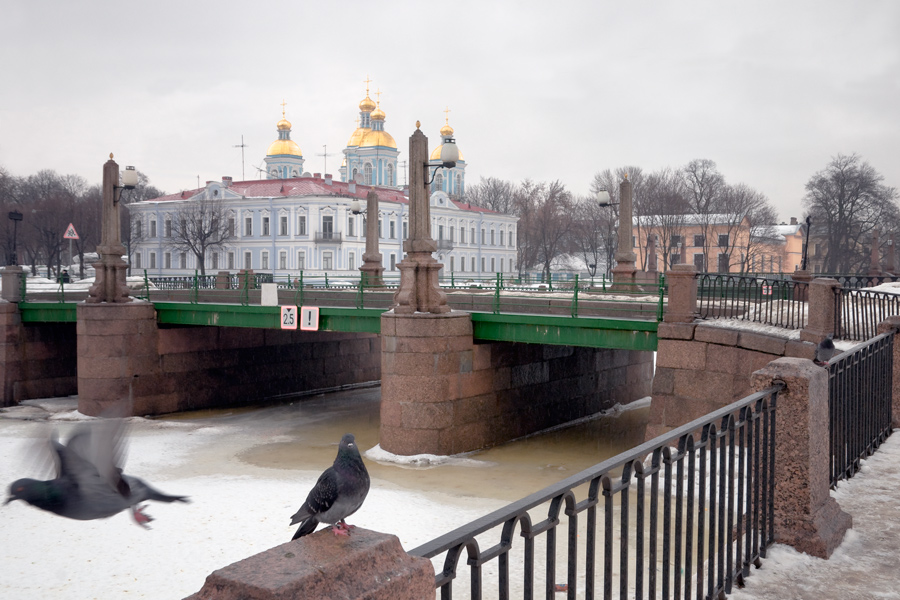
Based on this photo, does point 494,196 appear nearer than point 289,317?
No

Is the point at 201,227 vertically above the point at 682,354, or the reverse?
the point at 201,227

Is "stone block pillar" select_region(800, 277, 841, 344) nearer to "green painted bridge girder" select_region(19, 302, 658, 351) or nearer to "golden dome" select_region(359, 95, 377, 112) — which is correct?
"green painted bridge girder" select_region(19, 302, 658, 351)

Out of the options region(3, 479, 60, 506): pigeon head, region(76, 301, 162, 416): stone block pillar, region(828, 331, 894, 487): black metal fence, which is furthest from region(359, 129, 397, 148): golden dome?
region(3, 479, 60, 506): pigeon head

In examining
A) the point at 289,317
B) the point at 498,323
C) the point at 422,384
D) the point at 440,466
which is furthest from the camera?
the point at 289,317

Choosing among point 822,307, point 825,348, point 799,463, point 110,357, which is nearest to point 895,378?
point 825,348

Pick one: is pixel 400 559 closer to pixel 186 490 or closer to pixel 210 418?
pixel 186 490

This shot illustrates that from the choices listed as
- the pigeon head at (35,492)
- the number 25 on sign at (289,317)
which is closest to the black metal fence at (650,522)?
the pigeon head at (35,492)

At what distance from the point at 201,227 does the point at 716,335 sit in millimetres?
56413

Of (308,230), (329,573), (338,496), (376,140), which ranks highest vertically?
(376,140)

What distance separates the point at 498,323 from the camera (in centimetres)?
1833

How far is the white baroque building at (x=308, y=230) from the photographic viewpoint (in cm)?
6556

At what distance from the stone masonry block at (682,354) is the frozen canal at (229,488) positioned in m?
3.39

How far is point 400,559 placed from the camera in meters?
2.53

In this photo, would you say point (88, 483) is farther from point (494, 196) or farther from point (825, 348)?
point (494, 196)
